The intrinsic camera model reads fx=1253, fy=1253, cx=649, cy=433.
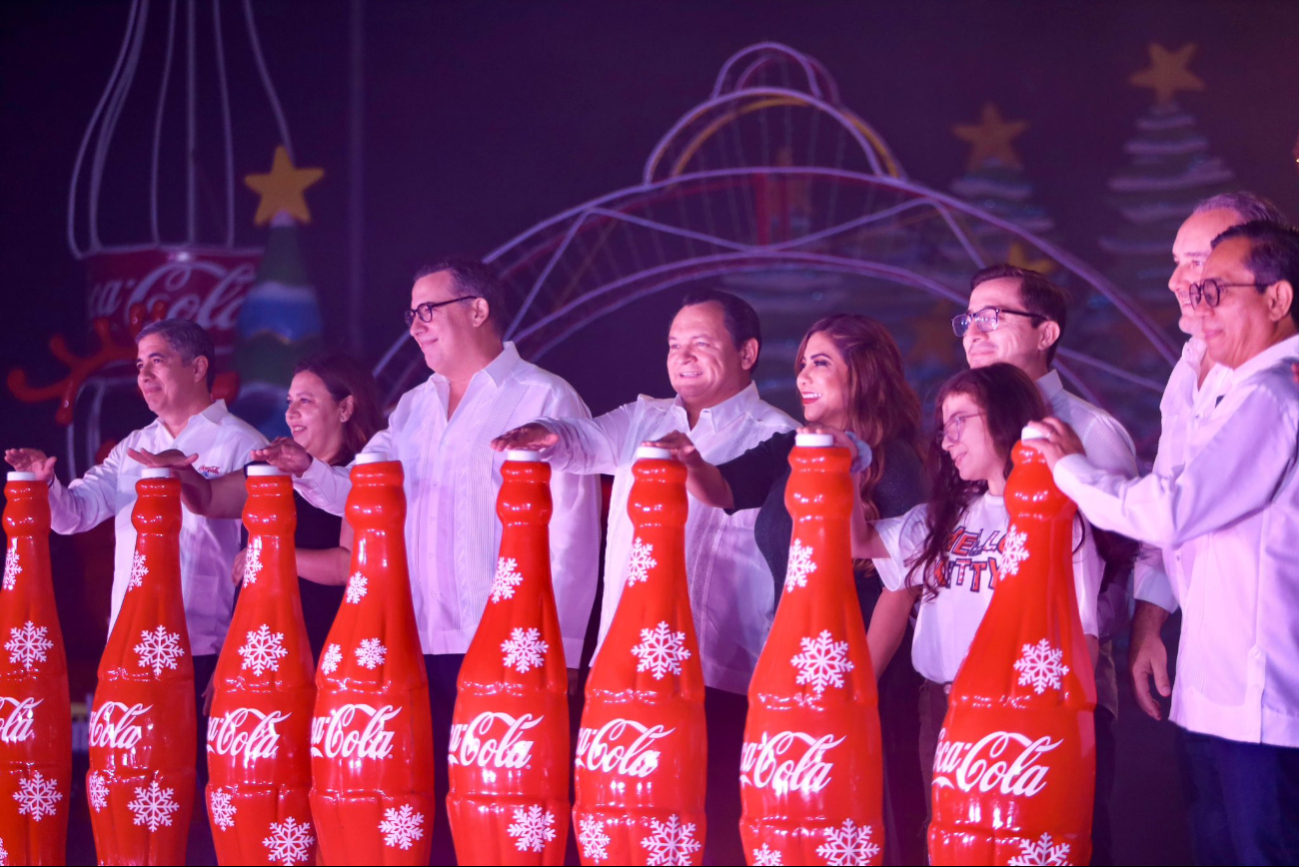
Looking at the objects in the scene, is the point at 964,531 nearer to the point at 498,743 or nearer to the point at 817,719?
the point at 817,719

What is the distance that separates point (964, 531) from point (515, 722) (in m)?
0.64

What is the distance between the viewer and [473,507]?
84.4 inches

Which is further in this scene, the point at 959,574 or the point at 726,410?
the point at 726,410

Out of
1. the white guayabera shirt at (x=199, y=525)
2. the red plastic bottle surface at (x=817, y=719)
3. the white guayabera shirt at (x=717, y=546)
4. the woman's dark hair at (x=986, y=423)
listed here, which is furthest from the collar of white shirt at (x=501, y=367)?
the red plastic bottle surface at (x=817, y=719)

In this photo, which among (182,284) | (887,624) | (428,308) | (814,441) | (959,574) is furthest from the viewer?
(182,284)

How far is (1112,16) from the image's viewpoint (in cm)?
301

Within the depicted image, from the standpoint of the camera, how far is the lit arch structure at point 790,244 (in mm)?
2992

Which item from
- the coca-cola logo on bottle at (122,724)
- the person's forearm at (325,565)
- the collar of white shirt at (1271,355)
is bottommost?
the coca-cola logo on bottle at (122,724)

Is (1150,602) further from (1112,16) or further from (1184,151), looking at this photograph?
(1112,16)

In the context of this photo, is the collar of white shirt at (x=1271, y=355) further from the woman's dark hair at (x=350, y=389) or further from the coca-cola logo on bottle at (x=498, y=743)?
the woman's dark hair at (x=350, y=389)

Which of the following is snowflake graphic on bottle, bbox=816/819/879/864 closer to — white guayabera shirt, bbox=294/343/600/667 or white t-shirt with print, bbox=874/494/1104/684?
white t-shirt with print, bbox=874/494/1104/684

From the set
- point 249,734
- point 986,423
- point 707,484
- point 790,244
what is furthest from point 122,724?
point 790,244

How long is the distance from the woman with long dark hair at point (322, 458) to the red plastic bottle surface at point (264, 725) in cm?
38

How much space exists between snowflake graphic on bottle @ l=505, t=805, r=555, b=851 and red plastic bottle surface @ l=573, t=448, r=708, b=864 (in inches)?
2.3
